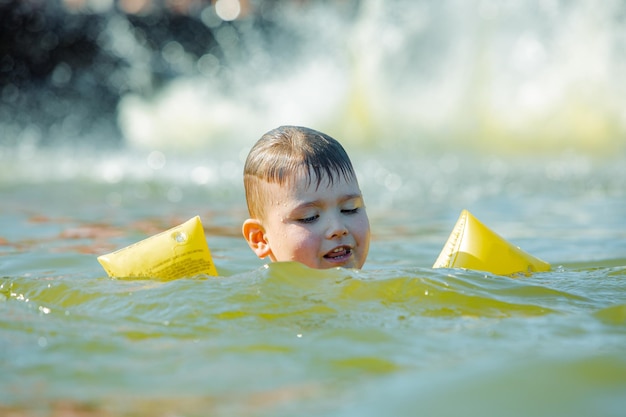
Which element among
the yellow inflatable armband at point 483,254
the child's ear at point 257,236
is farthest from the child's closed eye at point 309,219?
the yellow inflatable armband at point 483,254

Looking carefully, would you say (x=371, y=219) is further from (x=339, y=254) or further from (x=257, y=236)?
(x=339, y=254)

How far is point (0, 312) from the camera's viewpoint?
3691mm

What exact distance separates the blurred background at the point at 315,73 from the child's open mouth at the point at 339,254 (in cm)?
1012

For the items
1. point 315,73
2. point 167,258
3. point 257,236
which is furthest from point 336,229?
point 315,73

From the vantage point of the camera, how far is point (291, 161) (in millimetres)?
4363

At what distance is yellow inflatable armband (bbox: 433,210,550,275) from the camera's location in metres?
4.62

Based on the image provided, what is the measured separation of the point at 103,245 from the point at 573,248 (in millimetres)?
3260

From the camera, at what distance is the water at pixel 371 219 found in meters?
2.71

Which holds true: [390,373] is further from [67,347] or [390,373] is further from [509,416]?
[67,347]

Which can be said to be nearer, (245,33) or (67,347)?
(67,347)

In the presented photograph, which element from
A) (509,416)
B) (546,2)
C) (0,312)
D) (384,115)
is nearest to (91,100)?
(384,115)

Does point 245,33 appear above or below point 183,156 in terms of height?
above

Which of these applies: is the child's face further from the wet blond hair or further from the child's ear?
the child's ear

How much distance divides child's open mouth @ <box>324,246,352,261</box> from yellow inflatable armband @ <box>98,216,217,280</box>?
67 cm
